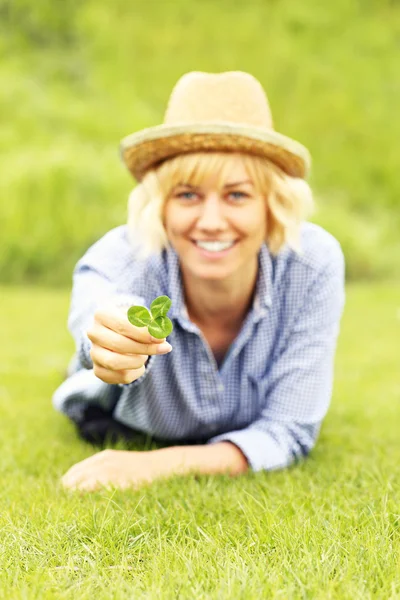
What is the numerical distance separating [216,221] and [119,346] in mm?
675

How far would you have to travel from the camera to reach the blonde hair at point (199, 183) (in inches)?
91.8

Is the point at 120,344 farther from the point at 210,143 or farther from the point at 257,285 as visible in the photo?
the point at 257,285

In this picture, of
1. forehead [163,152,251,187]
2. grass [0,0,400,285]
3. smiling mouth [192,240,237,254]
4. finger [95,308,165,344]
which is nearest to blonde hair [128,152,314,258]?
forehead [163,152,251,187]

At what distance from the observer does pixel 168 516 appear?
180 centimetres

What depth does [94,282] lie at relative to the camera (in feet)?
7.99

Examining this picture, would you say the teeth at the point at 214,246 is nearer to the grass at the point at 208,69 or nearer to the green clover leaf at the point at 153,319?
the green clover leaf at the point at 153,319

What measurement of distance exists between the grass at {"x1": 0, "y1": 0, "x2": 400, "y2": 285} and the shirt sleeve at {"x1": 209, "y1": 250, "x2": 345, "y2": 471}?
325 inches

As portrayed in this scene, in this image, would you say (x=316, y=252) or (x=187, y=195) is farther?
(x=316, y=252)

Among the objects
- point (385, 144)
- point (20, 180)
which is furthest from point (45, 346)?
point (385, 144)

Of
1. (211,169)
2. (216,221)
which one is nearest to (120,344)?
(216,221)

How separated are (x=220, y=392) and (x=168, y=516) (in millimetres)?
821

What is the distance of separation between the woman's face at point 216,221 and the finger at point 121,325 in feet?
1.97

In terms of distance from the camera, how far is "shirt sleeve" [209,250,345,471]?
2.46 metres

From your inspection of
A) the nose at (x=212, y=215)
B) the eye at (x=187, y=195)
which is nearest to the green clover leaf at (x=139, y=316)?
the nose at (x=212, y=215)
